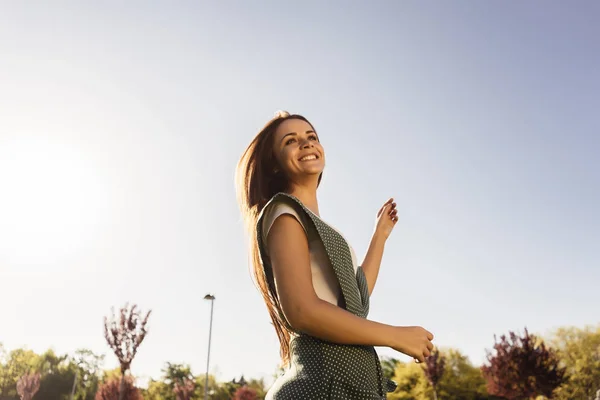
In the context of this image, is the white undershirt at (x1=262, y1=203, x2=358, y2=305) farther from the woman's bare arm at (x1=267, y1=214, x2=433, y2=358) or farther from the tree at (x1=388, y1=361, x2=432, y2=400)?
the tree at (x1=388, y1=361, x2=432, y2=400)

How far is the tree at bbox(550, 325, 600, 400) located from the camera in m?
38.3

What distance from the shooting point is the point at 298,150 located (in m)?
1.96

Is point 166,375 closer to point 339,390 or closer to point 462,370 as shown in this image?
point 462,370

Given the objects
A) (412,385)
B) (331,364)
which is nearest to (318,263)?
(331,364)

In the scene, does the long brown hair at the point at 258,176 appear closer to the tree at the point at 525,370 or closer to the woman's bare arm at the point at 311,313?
the woman's bare arm at the point at 311,313

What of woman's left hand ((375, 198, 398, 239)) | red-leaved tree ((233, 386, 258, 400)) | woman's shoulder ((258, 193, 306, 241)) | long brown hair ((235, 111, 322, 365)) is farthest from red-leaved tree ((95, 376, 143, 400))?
woman's shoulder ((258, 193, 306, 241))

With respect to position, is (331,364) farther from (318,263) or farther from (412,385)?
(412,385)

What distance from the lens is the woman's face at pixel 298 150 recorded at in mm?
1935

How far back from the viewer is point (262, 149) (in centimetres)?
203

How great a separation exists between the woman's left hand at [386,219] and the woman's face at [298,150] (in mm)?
533

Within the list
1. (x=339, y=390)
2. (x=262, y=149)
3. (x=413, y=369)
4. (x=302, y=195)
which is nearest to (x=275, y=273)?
(x=339, y=390)

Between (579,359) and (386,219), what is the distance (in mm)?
44846

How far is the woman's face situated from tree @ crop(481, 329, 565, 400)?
24.7 m

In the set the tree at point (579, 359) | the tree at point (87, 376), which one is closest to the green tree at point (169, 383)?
the tree at point (87, 376)
